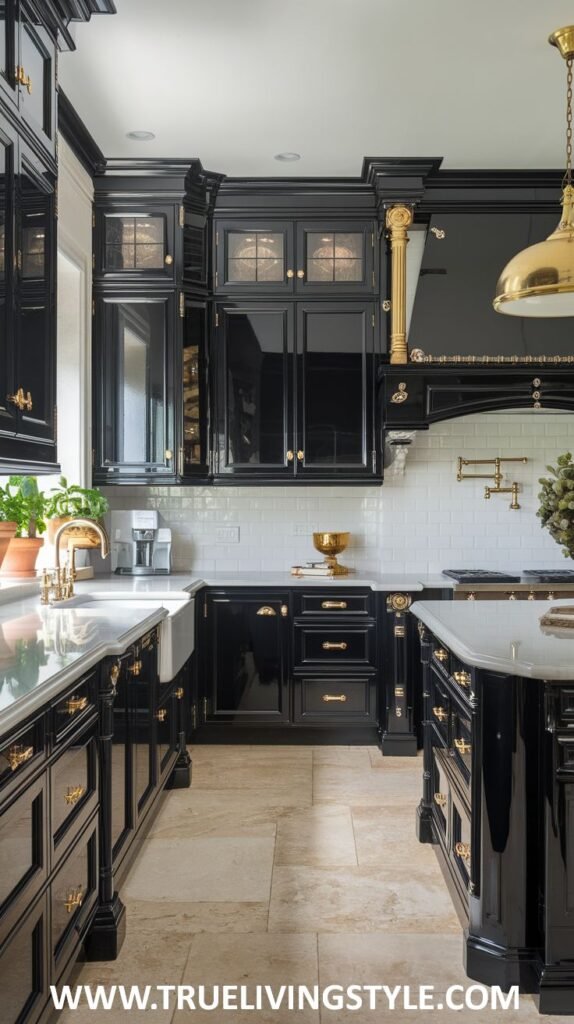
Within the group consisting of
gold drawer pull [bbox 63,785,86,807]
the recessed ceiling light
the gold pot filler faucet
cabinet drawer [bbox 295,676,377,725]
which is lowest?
cabinet drawer [bbox 295,676,377,725]

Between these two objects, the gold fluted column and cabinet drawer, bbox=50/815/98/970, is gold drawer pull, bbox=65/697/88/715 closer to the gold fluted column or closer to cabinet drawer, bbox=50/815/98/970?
cabinet drawer, bbox=50/815/98/970

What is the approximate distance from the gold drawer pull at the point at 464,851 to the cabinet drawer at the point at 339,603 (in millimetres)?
2149

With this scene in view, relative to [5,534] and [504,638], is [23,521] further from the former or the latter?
[504,638]

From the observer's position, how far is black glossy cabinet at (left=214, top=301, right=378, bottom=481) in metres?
4.91

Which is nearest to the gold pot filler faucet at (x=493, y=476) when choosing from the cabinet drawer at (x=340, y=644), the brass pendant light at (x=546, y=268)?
the cabinet drawer at (x=340, y=644)

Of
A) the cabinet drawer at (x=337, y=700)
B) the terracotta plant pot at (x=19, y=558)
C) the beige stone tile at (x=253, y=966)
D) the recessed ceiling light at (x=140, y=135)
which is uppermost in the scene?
the recessed ceiling light at (x=140, y=135)

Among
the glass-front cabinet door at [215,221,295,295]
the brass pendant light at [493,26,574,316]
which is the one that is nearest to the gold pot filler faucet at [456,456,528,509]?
the glass-front cabinet door at [215,221,295,295]

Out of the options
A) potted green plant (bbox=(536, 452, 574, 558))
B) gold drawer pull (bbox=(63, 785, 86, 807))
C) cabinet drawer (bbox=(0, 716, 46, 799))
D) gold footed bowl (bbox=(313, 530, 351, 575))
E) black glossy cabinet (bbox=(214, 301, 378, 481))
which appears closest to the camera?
cabinet drawer (bbox=(0, 716, 46, 799))

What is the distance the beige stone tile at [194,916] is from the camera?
2.71m

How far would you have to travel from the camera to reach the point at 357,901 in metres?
2.91

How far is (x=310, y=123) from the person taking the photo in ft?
13.6

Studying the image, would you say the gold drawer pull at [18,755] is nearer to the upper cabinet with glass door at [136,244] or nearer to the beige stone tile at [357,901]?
the beige stone tile at [357,901]

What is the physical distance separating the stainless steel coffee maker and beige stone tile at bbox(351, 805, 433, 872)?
1841mm

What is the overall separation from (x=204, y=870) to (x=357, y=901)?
57cm
